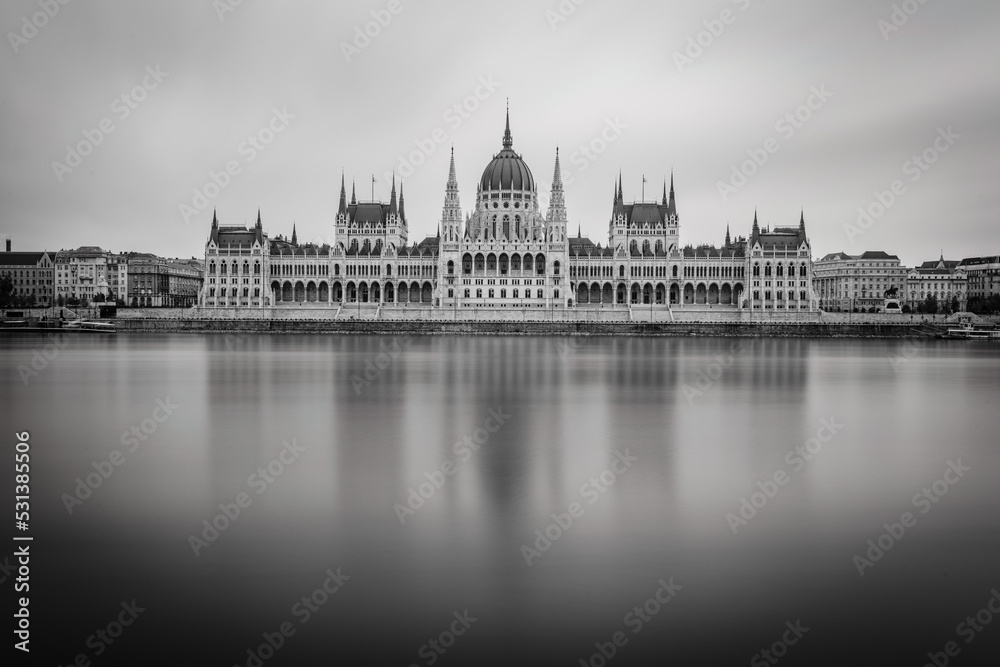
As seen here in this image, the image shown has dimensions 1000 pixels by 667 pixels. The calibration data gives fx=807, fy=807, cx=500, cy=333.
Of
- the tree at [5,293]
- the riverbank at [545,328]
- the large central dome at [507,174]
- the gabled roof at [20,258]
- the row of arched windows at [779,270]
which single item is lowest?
the riverbank at [545,328]

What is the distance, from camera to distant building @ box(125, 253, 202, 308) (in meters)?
121

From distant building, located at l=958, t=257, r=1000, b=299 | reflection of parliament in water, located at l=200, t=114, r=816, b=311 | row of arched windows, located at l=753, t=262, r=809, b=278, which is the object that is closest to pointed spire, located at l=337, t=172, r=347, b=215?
reflection of parliament in water, located at l=200, t=114, r=816, b=311

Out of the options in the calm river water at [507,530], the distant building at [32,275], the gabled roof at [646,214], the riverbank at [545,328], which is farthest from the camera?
the distant building at [32,275]

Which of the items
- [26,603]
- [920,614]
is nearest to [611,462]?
[920,614]

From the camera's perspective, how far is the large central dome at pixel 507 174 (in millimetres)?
98188

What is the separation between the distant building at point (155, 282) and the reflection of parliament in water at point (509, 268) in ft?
90.6

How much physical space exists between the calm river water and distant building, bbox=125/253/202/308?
343ft

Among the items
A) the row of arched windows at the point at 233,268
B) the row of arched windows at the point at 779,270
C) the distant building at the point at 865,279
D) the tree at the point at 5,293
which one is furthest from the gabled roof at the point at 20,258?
the distant building at the point at 865,279

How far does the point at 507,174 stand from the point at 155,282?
61796mm

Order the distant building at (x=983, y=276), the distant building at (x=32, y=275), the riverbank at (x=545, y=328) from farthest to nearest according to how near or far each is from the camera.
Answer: the distant building at (x=983, y=276) → the distant building at (x=32, y=275) → the riverbank at (x=545, y=328)

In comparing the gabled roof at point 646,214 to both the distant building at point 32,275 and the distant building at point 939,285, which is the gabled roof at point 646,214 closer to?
the distant building at point 939,285

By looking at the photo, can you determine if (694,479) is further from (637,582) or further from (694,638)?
(694,638)

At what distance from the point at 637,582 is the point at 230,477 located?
7.85 metres

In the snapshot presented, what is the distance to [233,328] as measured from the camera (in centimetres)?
7488
